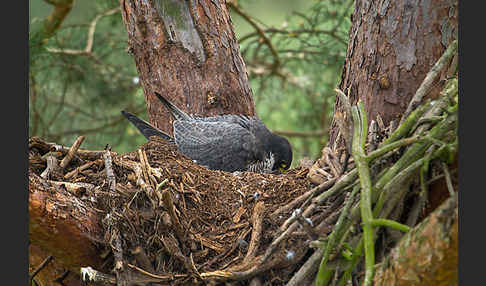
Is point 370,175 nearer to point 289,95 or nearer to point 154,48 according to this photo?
point 154,48

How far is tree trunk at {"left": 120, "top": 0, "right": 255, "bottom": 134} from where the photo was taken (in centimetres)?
358

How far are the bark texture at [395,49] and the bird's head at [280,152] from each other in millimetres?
1365

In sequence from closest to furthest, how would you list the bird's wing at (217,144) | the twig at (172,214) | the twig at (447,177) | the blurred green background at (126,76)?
the twig at (447,177)
the twig at (172,214)
the bird's wing at (217,144)
the blurred green background at (126,76)

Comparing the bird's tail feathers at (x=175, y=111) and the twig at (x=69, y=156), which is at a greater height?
the bird's tail feathers at (x=175, y=111)

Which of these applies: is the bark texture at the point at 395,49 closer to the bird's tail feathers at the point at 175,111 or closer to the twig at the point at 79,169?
the twig at the point at 79,169

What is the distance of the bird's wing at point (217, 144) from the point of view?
12.5 ft

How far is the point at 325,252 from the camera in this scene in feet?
5.85

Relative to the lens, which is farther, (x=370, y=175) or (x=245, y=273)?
(x=245, y=273)

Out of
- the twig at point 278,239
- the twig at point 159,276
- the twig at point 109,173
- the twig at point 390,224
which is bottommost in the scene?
the twig at point 159,276

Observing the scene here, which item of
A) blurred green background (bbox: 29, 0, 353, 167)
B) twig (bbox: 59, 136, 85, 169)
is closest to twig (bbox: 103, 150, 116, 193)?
twig (bbox: 59, 136, 85, 169)

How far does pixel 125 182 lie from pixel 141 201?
0.60 feet

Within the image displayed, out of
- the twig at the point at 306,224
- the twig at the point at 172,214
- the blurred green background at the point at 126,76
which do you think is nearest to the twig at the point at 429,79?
the twig at the point at 306,224

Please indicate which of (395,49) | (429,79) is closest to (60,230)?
(429,79)

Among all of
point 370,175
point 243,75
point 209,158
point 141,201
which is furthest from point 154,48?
point 370,175
